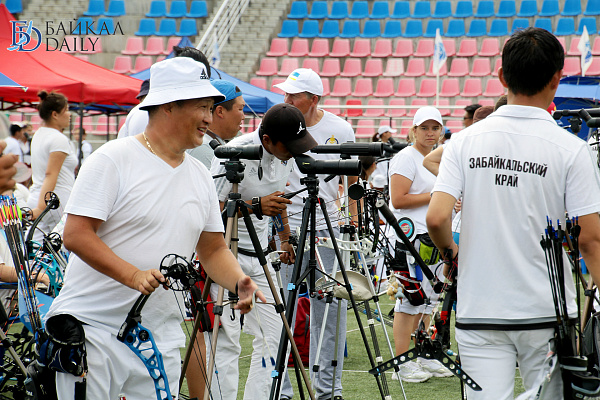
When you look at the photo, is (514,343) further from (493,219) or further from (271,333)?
(271,333)

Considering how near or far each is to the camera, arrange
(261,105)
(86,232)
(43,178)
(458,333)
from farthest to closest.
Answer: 1. (261,105)
2. (43,178)
3. (458,333)
4. (86,232)

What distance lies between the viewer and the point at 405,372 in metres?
5.17

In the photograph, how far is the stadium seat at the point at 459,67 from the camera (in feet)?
54.0

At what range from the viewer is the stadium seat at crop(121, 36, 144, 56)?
17922mm

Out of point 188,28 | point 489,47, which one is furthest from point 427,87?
point 188,28

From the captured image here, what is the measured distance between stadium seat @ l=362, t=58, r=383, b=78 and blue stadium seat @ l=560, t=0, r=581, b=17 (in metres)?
4.38

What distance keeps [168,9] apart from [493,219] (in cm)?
1855

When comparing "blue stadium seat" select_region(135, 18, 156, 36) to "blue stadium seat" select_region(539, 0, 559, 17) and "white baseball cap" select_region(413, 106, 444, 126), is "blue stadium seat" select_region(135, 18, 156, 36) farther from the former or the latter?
"white baseball cap" select_region(413, 106, 444, 126)

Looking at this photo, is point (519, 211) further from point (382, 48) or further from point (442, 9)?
point (442, 9)

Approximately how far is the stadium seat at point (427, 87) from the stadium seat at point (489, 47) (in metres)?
1.40

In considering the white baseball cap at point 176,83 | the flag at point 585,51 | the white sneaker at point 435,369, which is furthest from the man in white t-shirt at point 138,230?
the flag at point 585,51

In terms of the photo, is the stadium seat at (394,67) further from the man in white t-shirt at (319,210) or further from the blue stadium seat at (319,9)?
the man in white t-shirt at (319,210)

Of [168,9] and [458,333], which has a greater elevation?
[168,9]

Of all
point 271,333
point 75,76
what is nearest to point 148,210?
point 271,333
